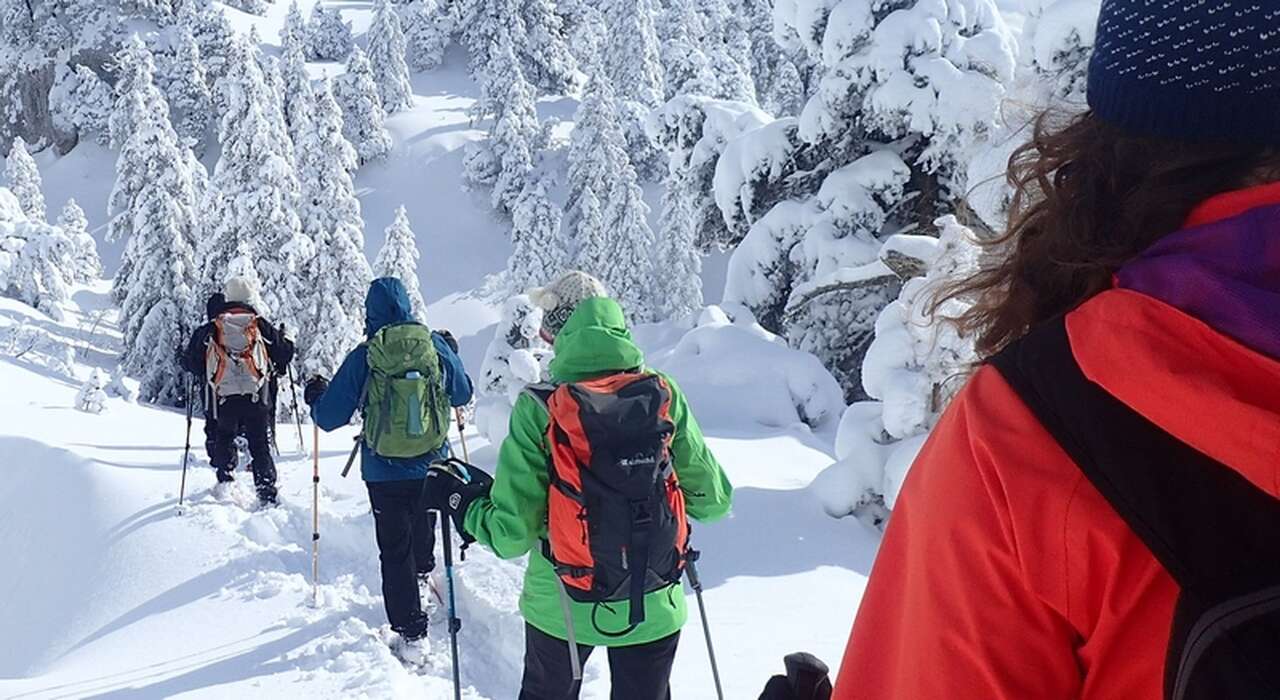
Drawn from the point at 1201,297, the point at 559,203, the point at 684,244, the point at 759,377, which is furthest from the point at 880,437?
the point at 559,203

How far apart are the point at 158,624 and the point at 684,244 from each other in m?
31.5

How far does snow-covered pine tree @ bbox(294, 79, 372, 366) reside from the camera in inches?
961

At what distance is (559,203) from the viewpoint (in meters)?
41.2

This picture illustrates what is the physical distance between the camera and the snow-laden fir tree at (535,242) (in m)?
34.9

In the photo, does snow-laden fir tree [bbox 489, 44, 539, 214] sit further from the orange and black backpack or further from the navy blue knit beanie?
the navy blue knit beanie

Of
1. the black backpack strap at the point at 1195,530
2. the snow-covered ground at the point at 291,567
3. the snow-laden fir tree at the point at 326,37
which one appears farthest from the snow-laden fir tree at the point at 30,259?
the black backpack strap at the point at 1195,530

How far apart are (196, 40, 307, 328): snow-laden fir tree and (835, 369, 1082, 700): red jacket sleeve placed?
23.6 metres

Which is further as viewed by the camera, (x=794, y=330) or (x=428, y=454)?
(x=794, y=330)

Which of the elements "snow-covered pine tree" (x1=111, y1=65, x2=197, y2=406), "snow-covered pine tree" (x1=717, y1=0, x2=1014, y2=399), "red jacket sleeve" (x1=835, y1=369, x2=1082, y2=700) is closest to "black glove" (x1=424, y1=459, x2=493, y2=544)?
"red jacket sleeve" (x1=835, y1=369, x2=1082, y2=700)

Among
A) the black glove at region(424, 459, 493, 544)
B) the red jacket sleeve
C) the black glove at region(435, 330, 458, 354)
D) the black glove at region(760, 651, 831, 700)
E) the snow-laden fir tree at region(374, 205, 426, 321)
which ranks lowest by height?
the snow-laden fir tree at region(374, 205, 426, 321)

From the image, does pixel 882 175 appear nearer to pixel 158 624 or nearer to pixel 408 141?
pixel 158 624

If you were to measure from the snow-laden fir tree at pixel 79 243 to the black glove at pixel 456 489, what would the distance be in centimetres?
3562

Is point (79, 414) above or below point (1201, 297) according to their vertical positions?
below

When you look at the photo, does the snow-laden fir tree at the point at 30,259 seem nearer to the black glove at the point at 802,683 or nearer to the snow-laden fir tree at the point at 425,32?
the snow-laden fir tree at the point at 425,32
